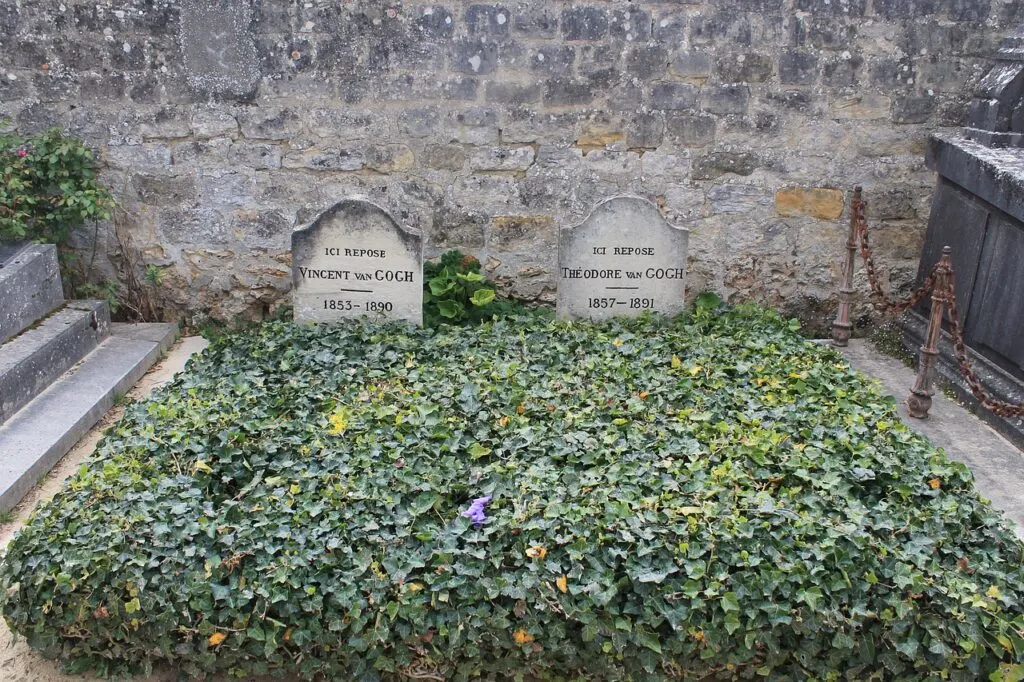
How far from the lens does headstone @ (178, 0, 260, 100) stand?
18.0 feet

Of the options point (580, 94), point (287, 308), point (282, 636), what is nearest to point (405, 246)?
point (287, 308)

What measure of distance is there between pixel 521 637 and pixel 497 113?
12.3 ft

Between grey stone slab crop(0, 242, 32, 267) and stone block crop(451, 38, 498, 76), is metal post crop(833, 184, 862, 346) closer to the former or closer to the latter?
stone block crop(451, 38, 498, 76)

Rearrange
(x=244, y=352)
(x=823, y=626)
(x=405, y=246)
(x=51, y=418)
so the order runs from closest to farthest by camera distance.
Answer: (x=823, y=626) < (x=51, y=418) < (x=244, y=352) < (x=405, y=246)

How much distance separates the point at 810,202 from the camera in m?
5.95

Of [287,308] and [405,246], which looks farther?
[287,308]

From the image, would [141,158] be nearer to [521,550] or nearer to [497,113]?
[497,113]

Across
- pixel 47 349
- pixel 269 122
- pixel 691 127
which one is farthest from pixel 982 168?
pixel 47 349

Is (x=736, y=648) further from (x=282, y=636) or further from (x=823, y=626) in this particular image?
(x=282, y=636)

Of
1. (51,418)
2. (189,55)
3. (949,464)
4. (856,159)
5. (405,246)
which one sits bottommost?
(51,418)

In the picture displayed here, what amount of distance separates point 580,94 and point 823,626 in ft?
12.6

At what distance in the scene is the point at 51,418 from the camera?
15.0ft

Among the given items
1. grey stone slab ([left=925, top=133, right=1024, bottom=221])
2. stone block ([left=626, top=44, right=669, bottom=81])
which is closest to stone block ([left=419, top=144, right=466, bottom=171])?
stone block ([left=626, top=44, right=669, bottom=81])

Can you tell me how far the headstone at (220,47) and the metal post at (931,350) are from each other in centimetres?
413
